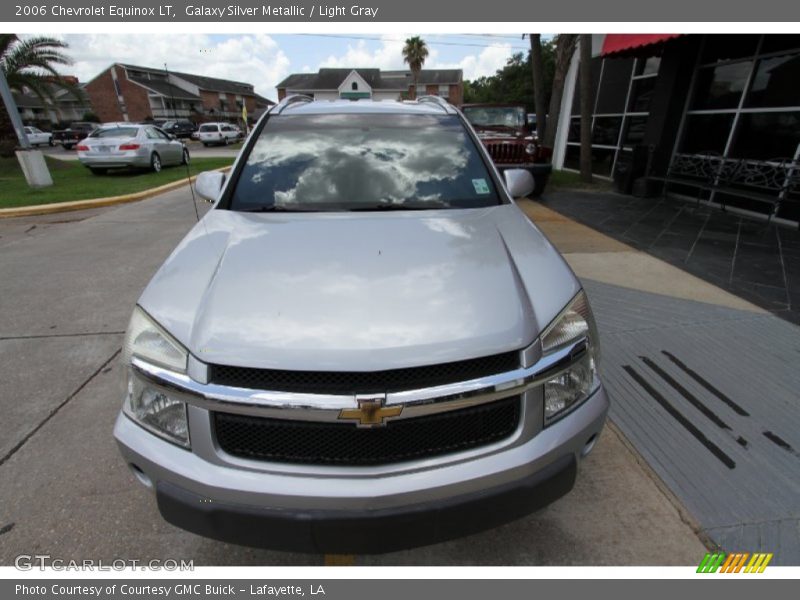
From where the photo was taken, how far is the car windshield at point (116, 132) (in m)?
12.9

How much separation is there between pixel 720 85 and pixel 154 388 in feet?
34.7

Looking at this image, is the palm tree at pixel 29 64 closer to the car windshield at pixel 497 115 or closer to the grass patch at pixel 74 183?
the grass patch at pixel 74 183

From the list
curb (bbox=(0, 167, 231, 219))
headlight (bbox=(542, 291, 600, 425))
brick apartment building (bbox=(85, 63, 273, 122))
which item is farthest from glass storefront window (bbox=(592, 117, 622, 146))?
brick apartment building (bbox=(85, 63, 273, 122))

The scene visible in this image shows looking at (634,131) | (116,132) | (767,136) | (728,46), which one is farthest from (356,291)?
(116,132)

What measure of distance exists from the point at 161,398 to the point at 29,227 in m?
8.32

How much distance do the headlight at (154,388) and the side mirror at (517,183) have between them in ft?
7.17

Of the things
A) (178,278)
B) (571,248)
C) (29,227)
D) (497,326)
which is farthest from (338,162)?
(29,227)

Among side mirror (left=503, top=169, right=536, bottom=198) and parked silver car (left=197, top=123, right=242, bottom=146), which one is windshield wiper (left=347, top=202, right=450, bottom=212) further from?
parked silver car (left=197, top=123, right=242, bottom=146)

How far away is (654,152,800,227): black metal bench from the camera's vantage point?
21.1ft

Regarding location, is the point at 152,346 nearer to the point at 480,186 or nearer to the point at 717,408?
the point at 480,186

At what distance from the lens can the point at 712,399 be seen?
2.72 metres

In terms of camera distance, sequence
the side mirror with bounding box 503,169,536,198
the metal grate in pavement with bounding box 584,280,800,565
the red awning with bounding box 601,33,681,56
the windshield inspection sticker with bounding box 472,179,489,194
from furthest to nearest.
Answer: the red awning with bounding box 601,33,681,56, the side mirror with bounding box 503,169,536,198, the windshield inspection sticker with bounding box 472,179,489,194, the metal grate in pavement with bounding box 584,280,800,565

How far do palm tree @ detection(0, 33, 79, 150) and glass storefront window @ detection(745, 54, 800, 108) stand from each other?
1937 cm

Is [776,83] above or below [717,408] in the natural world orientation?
above
